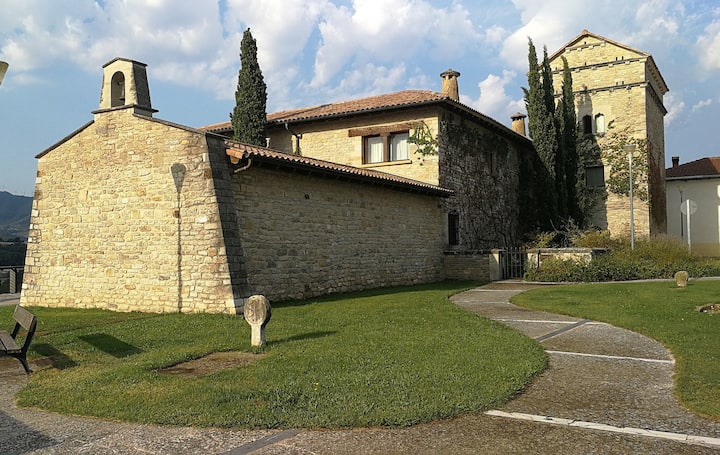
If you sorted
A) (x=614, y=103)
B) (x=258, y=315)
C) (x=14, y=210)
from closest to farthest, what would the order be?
(x=258, y=315) < (x=614, y=103) < (x=14, y=210)

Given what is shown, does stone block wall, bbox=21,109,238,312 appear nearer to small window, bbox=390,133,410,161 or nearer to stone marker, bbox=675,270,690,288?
small window, bbox=390,133,410,161

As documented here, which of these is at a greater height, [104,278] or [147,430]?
[104,278]

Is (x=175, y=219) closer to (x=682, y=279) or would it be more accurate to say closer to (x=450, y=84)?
(x=682, y=279)

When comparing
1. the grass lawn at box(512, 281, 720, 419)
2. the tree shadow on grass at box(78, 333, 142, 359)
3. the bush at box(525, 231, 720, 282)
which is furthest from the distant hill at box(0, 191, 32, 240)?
the grass lawn at box(512, 281, 720, 419)

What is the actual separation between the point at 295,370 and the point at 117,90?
10770 mm

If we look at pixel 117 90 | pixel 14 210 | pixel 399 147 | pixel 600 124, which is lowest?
pixel 399 147

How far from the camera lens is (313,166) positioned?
45.3 feet

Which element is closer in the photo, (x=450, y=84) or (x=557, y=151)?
(x=450, y=84)

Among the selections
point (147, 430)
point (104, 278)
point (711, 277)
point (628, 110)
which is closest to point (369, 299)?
point (104, 278)

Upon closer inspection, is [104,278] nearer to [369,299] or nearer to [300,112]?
[369,299]

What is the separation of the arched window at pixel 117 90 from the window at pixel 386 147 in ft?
32.1

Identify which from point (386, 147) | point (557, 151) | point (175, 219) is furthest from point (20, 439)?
point (557, 151)

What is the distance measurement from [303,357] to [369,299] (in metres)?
6.79

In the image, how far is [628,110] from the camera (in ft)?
92.8
